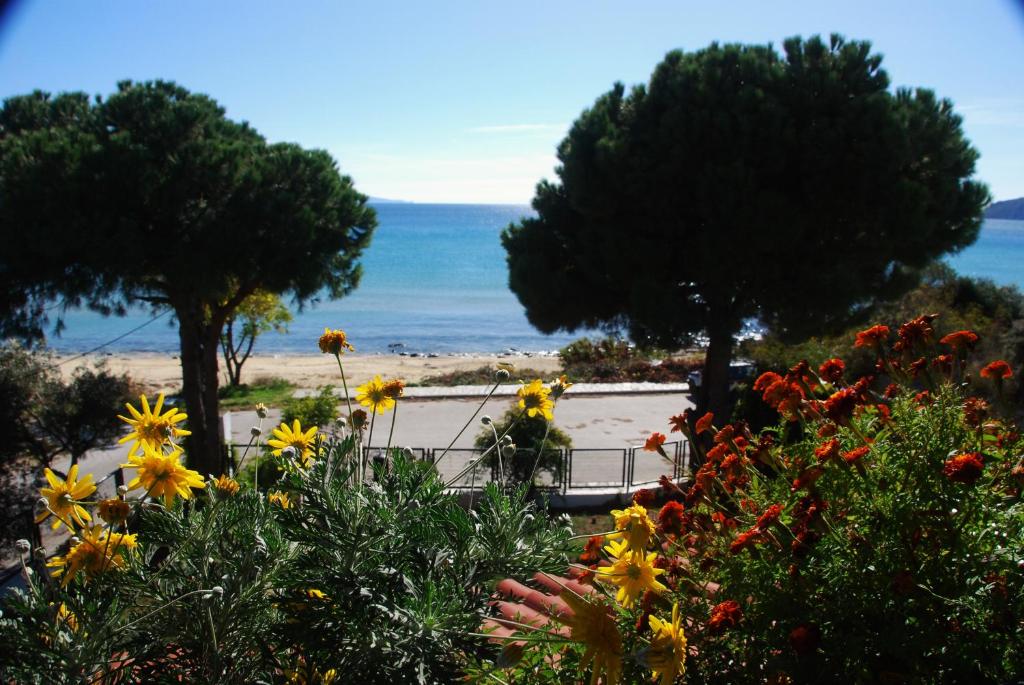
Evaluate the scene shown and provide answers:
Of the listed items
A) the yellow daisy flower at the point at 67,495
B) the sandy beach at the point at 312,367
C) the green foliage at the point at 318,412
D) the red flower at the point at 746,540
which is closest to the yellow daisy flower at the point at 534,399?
the red flower at the point at 746,540

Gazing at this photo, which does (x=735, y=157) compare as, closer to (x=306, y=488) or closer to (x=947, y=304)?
(x=947, y=304)

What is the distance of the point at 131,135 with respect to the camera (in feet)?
35.5

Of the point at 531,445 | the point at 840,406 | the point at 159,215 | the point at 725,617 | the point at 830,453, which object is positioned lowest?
the point at 531,445

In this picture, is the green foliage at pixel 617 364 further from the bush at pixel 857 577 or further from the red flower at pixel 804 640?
the red flower at pixel 804 640

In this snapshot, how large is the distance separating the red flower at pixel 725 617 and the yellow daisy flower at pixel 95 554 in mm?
1420

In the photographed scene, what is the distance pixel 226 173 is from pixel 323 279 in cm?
229

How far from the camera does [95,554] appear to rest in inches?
69.4

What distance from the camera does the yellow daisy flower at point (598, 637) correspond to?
1450 millimetres

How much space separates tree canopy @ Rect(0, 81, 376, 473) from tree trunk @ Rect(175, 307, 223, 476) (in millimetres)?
21

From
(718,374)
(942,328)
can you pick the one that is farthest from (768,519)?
(942,328)

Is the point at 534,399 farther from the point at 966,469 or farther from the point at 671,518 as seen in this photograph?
the point at 966,469

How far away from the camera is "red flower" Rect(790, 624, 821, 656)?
1.64 meters

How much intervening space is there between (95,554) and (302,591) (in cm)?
50

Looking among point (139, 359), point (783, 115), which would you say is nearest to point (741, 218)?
point (783, 115)
